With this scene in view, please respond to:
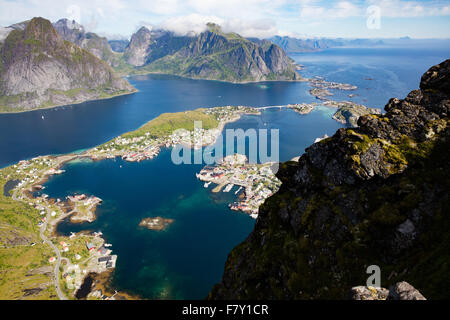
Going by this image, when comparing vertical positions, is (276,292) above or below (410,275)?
below

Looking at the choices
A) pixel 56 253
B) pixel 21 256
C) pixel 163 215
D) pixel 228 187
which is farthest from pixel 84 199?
pixel 228 187

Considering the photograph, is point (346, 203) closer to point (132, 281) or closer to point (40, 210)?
point (132, 281)

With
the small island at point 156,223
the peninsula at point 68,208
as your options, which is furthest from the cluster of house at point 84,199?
the small island at point 156,223

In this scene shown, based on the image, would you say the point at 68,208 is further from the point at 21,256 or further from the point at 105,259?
the point at 105,259

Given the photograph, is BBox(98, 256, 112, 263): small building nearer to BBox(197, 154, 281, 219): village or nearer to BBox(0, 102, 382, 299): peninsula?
BBox(0, 102, 382, 299): peninsula

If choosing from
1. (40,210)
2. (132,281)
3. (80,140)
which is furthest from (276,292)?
(80,140)

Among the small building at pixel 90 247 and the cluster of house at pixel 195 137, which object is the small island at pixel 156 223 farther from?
the cluster of house at pixel 195 137
